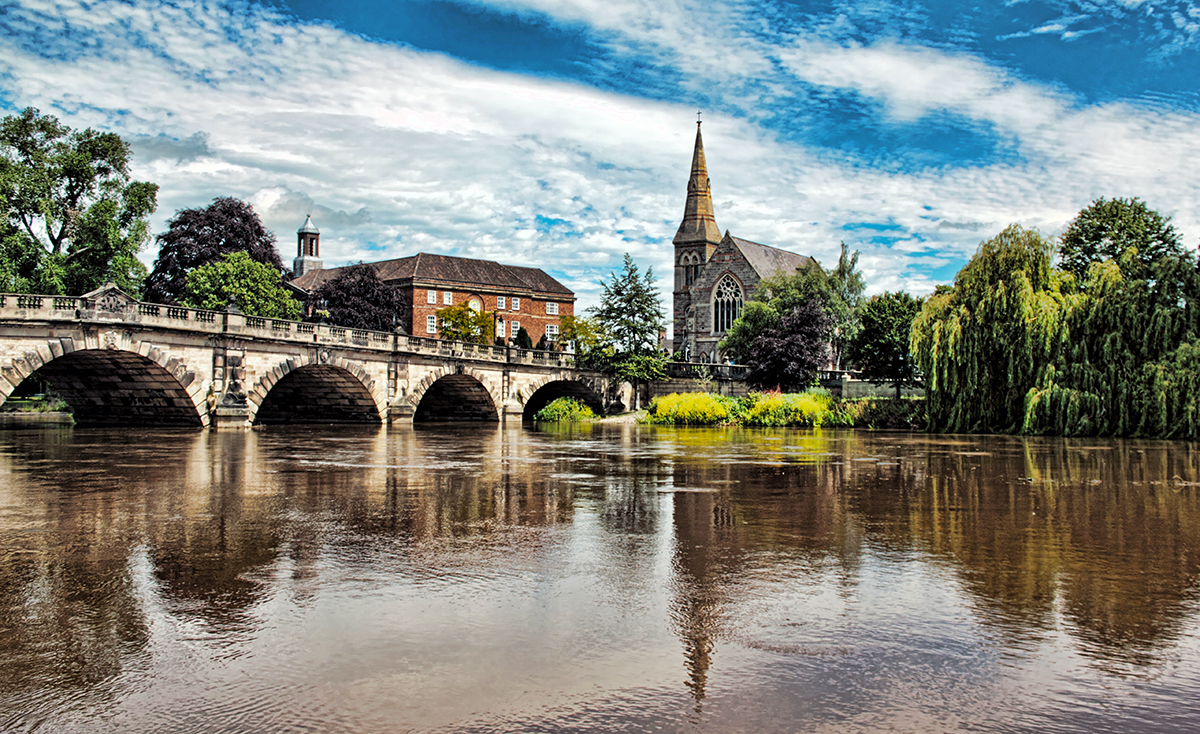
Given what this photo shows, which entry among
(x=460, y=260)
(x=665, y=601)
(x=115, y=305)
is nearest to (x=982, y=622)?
(x=665, y=601)

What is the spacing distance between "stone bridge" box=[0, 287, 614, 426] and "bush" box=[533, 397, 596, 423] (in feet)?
7.89

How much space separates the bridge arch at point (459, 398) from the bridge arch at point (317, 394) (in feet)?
11.7

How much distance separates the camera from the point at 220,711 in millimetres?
4156

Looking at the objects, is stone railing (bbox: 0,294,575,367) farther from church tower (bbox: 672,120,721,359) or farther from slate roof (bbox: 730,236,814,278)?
church tower (bbox: 672,120,721,359)

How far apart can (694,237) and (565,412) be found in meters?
47.7

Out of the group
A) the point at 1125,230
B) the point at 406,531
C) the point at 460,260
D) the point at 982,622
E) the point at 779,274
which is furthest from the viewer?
the point at 460,260

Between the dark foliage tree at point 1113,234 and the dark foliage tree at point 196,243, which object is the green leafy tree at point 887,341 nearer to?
the dark foliage tree at point 1113,234

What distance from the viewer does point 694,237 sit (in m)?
94.8

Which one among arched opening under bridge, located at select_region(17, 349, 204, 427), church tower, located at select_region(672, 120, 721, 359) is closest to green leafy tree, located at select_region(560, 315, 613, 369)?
arched opening under bridge, located at select_region(17, 349, 204, 427)

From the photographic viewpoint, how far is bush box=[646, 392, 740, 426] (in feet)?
146

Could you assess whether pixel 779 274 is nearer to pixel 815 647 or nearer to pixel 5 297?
pixel 5 297

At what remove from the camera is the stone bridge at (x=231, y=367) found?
93.7 feet

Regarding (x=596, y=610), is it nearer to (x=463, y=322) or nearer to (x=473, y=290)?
(x=463, y=322)

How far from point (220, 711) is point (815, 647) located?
3212 millimetres
